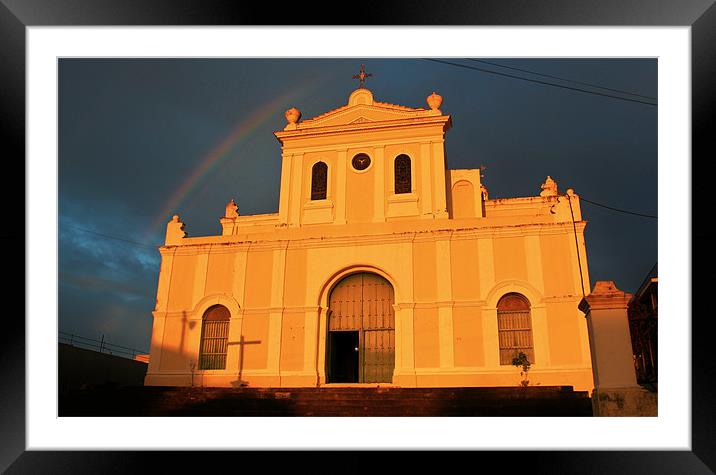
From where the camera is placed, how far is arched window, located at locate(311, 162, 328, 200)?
720 inches

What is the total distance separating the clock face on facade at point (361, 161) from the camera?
59.7 feet

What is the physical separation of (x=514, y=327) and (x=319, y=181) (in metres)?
7.29

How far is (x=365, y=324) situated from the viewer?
16.1 m

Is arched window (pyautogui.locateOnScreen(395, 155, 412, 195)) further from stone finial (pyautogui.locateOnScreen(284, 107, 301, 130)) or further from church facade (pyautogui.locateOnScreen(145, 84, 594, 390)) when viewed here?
stone finial (pyautogui.locateOnScreen(284, 107, 301, 130))

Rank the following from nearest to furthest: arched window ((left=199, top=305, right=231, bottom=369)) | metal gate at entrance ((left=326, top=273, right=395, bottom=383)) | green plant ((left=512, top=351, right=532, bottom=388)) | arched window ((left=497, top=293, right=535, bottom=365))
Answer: green plant ((left=512, top=351, right=532, bottom=388)), arched window ((left=497, top=293, right=535, bottom=365)), metal gate at entrance ((left=326, top=273, right=395, bottom=383)), arched window ((left=199, top=305, right=231, bottom=369))

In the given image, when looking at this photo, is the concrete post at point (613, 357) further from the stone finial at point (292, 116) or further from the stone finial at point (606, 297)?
the stone finial at point (292, 116)

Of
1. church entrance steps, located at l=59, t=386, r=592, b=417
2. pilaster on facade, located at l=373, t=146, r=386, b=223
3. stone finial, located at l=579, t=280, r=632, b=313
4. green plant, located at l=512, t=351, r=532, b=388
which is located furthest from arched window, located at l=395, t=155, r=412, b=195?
stone finial, located at l=579, t=280, r=632, b=313

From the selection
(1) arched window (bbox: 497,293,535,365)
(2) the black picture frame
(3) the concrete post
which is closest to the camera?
(2) the black picture frame

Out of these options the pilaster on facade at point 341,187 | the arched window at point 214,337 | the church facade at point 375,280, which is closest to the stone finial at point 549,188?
the church facade at point 375,280

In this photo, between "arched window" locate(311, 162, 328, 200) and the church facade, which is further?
"arched window" locate(311, 162, 328, 200)

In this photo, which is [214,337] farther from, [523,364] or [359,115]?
[523,364]

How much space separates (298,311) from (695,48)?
1165cm

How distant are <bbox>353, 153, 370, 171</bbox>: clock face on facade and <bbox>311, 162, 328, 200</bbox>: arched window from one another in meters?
0.96

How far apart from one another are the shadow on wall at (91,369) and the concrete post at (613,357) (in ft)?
39.9
